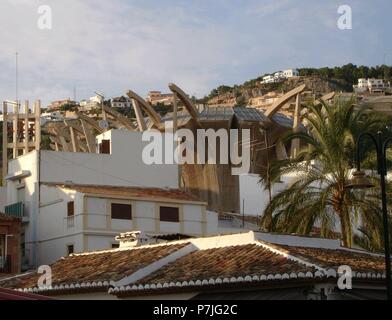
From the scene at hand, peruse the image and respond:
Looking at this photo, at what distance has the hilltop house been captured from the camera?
21.7 m

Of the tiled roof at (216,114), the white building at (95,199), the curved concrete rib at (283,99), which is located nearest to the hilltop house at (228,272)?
the white building at (95,199)

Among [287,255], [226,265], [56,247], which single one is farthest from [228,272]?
[56,247]

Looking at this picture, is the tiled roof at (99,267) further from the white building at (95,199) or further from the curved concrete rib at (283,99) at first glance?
the curved concrete rib at (283,99)

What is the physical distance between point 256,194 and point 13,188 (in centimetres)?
1571

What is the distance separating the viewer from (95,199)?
44344 millimetres

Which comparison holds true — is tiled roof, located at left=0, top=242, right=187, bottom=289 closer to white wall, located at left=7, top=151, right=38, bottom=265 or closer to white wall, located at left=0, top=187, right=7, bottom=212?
white wall, located at left=7, top=151, right=38, bottom=265


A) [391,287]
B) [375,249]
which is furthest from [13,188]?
[391,287]

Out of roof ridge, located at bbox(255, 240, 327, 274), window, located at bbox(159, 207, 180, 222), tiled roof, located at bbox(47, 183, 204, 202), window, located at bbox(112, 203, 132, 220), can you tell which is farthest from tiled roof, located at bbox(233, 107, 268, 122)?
roof ridge, located at bbox(255, 240, 327, 274)

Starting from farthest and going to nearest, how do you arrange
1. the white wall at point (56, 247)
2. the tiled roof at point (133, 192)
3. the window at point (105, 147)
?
the window at point (105, 147), the tiled roof at point (133, 192), the white wall at point (56, 247)

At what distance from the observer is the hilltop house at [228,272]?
A: 21.7 metres

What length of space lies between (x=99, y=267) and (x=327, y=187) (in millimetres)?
7273

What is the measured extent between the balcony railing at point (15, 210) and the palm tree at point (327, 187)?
64.9 ft

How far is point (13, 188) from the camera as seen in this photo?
49812mm
